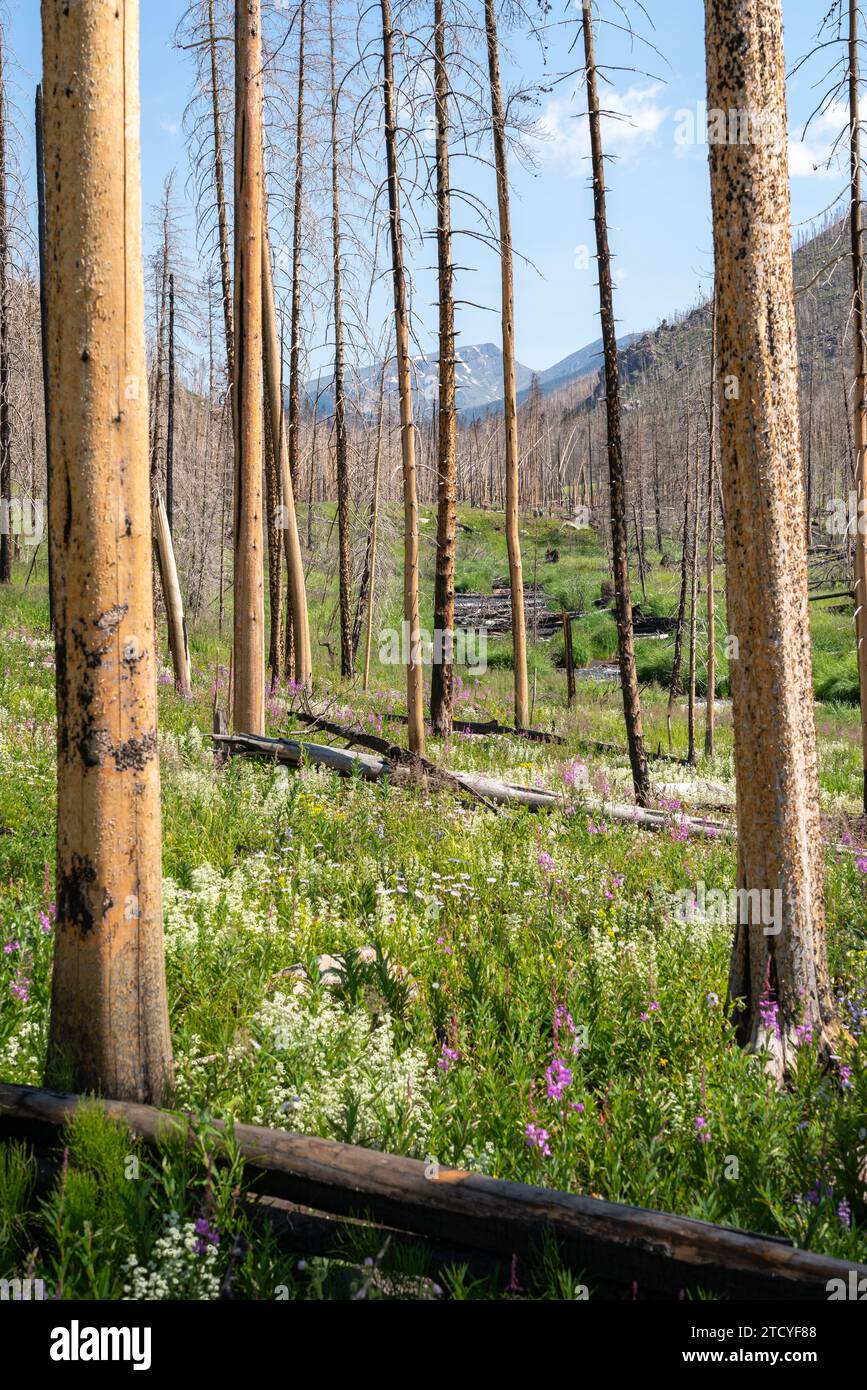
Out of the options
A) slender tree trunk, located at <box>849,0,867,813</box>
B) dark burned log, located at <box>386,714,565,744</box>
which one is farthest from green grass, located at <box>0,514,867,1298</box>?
dark burned log, located at <box>386,714,565,744</box>

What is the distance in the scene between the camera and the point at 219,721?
1002 cm

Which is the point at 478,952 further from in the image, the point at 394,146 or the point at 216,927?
the point at 394,146

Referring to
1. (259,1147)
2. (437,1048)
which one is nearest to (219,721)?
→ (437,1048)

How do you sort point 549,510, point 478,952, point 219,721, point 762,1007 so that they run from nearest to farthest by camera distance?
1. point 762,1007
2. point 478,952
3. point 219,721
4. point 549,510

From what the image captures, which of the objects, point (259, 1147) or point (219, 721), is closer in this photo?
point (259, 1147)

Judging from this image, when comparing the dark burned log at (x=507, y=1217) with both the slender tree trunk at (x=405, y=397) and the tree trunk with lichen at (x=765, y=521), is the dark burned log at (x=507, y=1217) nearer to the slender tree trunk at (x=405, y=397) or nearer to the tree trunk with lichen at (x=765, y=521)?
the tree trunk with lichen at (x=765, y=521)

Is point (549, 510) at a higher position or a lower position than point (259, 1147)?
higher

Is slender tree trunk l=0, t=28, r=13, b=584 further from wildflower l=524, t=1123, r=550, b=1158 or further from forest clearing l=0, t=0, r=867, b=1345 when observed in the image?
wildflower l=524, t=1123, r=550, b=1158

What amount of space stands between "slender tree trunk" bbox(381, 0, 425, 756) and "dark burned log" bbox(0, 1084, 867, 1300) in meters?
7.20

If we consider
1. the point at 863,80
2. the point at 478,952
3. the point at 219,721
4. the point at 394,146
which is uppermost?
the point at 863,80

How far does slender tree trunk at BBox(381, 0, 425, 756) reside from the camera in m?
10.1

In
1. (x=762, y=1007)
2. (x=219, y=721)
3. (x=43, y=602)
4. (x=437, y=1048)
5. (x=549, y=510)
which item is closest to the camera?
(x=437, y=1048)

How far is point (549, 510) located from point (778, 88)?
85402mm

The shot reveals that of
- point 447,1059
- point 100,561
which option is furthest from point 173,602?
point 447,1059
